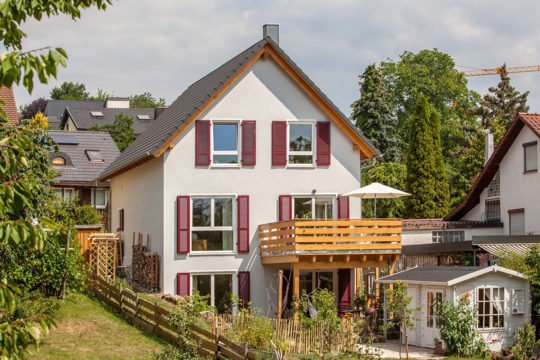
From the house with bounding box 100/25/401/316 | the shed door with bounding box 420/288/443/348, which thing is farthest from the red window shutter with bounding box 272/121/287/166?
the shed door with bounding box 420/288/443/348

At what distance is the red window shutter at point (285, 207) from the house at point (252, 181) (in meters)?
0.04

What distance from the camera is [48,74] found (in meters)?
6.96

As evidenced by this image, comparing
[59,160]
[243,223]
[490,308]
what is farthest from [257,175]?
[59,160]

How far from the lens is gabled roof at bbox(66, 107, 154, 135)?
8031cm

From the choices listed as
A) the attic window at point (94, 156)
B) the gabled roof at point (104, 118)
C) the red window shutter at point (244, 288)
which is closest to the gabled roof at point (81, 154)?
the attic window at point (94, 156)

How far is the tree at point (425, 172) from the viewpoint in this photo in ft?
162

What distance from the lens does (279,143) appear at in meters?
32.0

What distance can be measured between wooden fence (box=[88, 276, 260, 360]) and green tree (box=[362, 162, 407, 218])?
25195 millimetres

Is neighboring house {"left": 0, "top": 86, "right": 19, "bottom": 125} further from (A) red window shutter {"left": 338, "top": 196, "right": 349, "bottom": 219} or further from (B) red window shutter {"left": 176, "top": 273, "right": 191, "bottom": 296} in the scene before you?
(A) red window shutter {"left": 338, "top": 196, "right": 349, "bottom": 219}

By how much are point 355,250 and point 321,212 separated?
3.48 metres

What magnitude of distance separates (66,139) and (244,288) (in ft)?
77.0

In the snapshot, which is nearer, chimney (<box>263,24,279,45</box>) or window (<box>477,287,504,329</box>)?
window (<box>477,287,504,329</box>)

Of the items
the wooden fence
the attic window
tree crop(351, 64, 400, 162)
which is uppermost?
tree crop(351, 64, 400, 162)

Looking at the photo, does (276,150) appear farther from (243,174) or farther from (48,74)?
(48,74)
